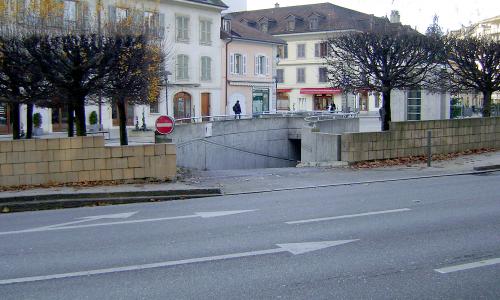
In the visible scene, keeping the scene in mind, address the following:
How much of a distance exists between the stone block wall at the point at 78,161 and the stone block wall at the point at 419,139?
22.7 ft

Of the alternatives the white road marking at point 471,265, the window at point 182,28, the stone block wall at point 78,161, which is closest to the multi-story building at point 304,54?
the window at point 182,28

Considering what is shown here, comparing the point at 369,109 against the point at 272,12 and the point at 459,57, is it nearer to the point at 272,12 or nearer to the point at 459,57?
the point at 272,12

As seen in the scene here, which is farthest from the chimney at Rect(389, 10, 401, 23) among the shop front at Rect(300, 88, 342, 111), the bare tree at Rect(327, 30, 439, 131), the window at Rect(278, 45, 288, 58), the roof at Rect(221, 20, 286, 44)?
the window at Rect(278, 45, 288, 58)

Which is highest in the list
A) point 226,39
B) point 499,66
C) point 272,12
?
point 272,12

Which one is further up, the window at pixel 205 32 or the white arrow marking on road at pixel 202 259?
the window at pixel 205 32

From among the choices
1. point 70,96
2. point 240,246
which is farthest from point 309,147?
point 240,246

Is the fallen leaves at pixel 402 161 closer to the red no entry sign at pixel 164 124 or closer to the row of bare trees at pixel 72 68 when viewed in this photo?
the red no entry sign at pixel 164 124

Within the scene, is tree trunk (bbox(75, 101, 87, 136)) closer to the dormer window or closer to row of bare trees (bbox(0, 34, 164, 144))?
row of bare trees (bbox(0, 34, 164, 144))

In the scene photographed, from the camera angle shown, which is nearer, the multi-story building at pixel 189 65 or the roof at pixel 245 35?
the multi-story building at pixel 189 65

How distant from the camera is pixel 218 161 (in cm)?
2806

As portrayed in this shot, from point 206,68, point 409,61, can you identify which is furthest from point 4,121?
point 409,61

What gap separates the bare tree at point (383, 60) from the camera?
21.1 metres

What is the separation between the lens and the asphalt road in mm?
6391

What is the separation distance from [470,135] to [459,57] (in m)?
3.73
